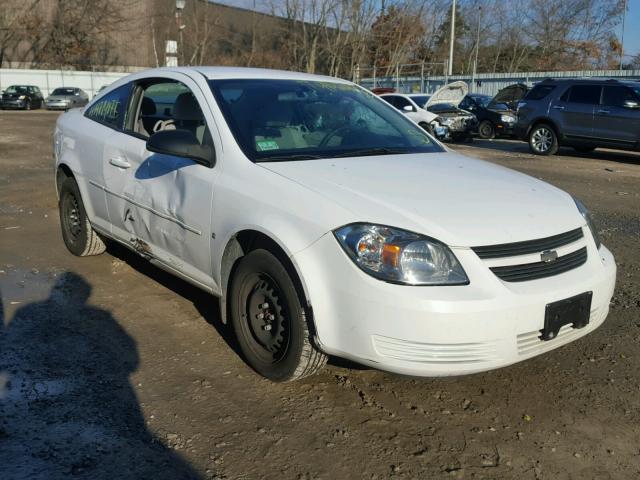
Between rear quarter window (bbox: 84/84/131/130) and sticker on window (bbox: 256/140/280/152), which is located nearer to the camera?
sticker on window (bbox: 256/140/280/152)

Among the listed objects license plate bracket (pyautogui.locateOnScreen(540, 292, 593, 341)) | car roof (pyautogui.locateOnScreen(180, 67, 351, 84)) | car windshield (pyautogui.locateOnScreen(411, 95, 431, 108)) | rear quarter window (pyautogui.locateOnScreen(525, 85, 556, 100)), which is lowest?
license plate bracket (pyautogui.locateOnScreen(540, 292, 593, 341))

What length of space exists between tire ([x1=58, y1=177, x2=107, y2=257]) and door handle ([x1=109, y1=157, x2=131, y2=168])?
2.92 ft

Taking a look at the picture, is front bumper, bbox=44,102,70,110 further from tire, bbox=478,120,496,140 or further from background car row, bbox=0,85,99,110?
tire, bbox=478,120,496,140

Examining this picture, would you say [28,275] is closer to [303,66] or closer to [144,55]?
[303,66]

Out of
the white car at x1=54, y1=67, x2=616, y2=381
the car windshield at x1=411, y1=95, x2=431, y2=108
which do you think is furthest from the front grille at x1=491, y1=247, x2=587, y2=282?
the car windshield at x1=411, y1=95, x2=431, y2=108

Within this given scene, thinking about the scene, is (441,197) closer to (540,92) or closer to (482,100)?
(540,92)

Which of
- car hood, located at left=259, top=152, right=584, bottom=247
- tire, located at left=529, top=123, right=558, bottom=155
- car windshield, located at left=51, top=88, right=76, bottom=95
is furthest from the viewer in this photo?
car windshield, located at left=51, top=88, right=76, bottom=95

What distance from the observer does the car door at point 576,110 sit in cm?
1427

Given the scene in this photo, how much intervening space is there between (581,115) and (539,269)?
12697 millimetres

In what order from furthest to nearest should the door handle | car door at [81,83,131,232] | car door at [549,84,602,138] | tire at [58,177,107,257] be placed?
car door at [549,84,602,138], tire at [58,177,107,257], car door at [81,83,131,232], the door handle

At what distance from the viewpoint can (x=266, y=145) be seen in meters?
3.73

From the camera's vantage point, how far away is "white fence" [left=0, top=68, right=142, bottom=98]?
148 ft

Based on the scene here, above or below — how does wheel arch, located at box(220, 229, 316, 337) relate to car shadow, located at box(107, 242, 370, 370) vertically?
above

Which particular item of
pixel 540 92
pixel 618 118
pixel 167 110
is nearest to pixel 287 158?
pixel 167 110
